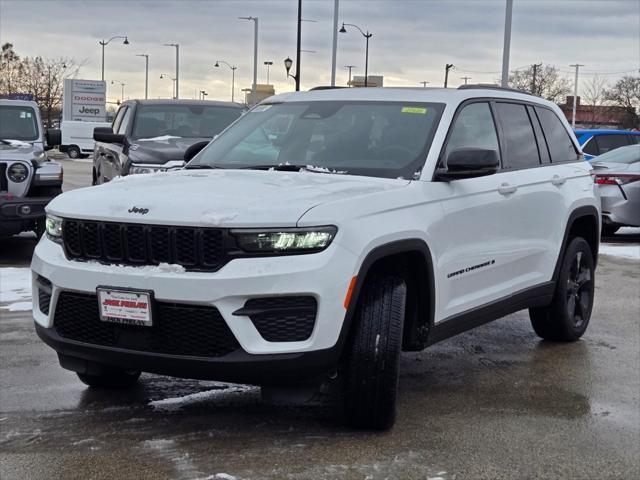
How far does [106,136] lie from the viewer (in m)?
11.1

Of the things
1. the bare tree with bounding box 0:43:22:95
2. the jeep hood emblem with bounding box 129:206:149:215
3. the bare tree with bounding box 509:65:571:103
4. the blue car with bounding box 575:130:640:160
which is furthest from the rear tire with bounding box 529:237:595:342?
the bare tree with bounding box 509:65:571:103

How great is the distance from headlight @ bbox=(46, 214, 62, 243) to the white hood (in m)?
0.04

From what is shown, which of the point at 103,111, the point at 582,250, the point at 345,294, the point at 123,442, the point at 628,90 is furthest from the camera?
the point at 628,90

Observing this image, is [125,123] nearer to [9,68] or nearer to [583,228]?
[583,228]

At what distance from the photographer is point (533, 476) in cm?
401

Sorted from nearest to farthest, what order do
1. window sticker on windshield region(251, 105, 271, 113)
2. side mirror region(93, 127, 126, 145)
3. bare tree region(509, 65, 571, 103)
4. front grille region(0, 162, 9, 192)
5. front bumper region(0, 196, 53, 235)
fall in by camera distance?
window sticker on windshield region(251, 105, 271, 113)
front bumper region(0, 196, 53, 235)
front grille region(0, 162, 9, 192)
side mirror region(93, 127, 126, 145)
bare tree region(509, 65, 571, 103)

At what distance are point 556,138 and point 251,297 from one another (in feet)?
11.9

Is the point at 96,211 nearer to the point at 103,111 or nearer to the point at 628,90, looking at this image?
the point at 103,111

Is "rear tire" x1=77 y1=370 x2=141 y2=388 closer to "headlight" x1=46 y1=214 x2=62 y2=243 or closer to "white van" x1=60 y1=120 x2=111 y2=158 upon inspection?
"headlight" x1=46 y1=214 x2=62 y2=243

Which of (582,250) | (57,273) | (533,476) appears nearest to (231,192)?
(57,273)

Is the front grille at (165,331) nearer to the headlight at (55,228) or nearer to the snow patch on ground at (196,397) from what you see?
the headlight at (55,228)

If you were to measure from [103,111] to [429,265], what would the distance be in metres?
48.4

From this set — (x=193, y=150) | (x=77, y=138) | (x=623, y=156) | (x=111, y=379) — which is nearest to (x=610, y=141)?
(x=623, y=156)

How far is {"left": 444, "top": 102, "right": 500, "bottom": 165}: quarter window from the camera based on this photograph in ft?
17.4
